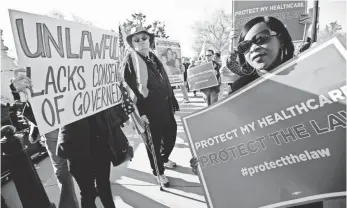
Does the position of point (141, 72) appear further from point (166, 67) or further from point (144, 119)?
point (166, 67)

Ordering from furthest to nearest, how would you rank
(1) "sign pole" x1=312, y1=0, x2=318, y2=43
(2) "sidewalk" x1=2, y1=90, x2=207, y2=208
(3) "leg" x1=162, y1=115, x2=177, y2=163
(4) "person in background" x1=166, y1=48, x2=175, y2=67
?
(4) "person in background" x1=166, y1=48, x2=175, y2=67, (3) "leg" x1=162, y1=115, x2=177, y2=163, (2) "sidewalk" x1=2, y1=90, x2=207, y2=208, (1) "sign pole" x1=312, y1=0, x2=318, y2=43

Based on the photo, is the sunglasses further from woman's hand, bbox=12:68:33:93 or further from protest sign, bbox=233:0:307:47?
woman's hand, bbox=12:68:33:93

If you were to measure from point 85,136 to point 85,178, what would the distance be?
0.38m

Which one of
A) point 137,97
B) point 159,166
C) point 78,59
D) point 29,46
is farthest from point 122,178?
point 29,46

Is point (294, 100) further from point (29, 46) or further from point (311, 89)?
point (29, 46)

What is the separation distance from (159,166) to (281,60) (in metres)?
2.09

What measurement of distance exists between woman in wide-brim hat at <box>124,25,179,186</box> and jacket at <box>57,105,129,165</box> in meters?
0.64

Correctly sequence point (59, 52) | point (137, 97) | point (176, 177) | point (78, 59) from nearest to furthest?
point (59, 52) → point (78, 59) → point (137, 97) → point (176, 177)

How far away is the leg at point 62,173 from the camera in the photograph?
2.31 metres

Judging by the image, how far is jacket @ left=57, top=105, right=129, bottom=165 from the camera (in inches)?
72.1

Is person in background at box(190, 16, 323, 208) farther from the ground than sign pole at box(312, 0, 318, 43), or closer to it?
closer to it

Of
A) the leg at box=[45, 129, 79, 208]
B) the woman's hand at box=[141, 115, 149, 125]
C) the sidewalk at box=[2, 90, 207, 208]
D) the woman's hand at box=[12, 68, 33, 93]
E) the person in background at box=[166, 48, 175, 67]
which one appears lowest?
the sidewalk at box=[2, 90, 207, 208]

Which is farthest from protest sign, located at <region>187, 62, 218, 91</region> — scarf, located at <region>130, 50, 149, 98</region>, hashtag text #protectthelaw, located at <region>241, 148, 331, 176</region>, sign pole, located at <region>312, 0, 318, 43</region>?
hashtag text #protectthelaw, located at <region>241, 148, 331, 176</region>

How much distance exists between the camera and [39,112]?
1.35m
